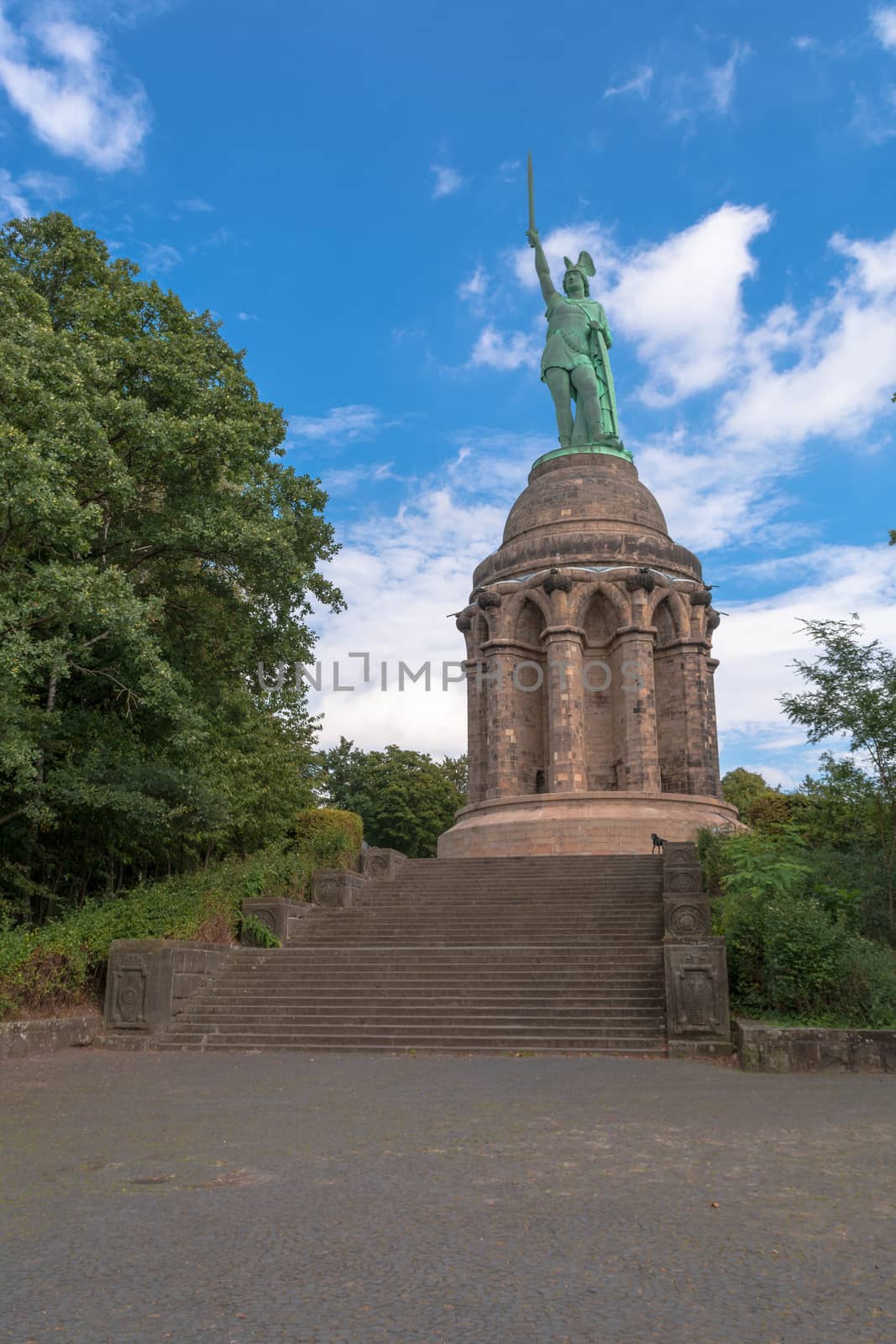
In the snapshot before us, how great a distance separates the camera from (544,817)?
26.8 m

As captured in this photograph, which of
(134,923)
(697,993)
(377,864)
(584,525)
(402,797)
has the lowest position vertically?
(697,993)

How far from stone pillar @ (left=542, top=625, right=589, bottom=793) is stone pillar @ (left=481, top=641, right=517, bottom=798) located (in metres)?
1.23

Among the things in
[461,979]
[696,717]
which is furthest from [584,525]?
[461,979]

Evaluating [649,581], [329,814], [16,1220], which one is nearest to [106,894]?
[329,814]

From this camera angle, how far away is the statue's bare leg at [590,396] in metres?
33.6

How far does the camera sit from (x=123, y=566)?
51.8 ft

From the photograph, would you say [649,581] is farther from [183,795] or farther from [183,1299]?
[183,1299]

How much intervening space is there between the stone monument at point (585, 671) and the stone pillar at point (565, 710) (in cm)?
4

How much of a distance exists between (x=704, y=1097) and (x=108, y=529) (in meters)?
11.4

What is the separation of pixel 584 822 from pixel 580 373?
15630 mm

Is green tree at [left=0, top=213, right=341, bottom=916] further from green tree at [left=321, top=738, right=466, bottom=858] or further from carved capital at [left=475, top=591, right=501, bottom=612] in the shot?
green tree at [left=321, top=738, right=466, bottom=858]

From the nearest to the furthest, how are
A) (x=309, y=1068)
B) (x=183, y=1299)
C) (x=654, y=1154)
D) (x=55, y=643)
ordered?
(x=183, y=1299), (x=654, y=1154), (x=309, y=1068), (x=55, y=643)

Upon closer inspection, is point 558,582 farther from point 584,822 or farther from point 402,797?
point 402,797

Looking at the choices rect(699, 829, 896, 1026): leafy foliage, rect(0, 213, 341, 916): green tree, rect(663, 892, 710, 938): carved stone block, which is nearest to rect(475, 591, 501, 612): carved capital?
rect(0, 213, 341, 916): green tree
